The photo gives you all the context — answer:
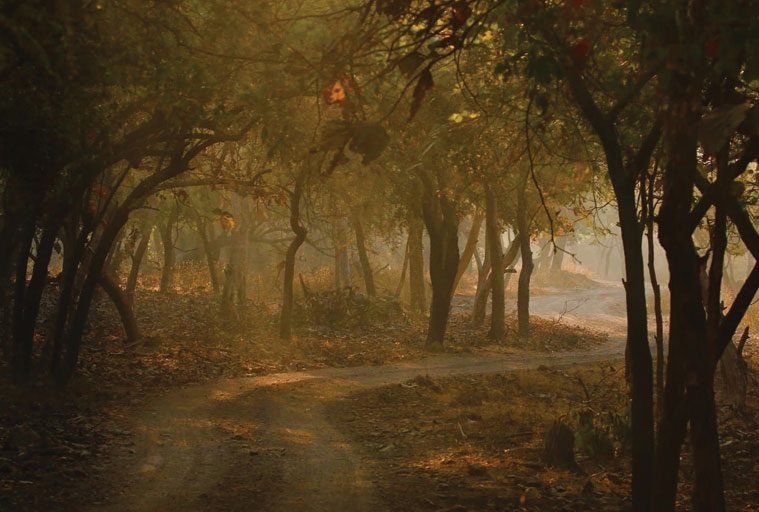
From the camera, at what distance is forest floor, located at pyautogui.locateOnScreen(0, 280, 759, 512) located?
774 cm

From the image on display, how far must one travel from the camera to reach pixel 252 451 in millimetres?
9672

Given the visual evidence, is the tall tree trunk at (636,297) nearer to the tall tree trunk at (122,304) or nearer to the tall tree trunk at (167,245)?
the tall tree trunk at (122,304)

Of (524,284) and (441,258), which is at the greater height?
(441,258)

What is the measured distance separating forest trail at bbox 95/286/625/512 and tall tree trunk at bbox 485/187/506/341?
21.7 ft

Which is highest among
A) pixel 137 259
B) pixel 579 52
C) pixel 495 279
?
pixel 579 52

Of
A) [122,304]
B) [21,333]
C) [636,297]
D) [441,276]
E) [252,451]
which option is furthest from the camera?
[441,276]

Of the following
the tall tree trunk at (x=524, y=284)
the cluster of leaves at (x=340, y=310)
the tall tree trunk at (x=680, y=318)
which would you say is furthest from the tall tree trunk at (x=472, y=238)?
the tall tree trunk at (x=680, y=318)

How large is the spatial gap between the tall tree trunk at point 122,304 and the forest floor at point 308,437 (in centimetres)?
57

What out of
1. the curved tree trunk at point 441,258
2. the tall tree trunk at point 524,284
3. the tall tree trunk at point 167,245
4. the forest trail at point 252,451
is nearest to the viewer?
the forest trail at point 252,451

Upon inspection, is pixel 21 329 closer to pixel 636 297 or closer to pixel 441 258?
pixel 636 297

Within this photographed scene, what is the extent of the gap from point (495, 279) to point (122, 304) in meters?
11.8

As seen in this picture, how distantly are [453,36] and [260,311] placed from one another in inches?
832

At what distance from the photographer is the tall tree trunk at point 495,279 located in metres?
23.9

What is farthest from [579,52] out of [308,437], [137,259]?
[137,259]
